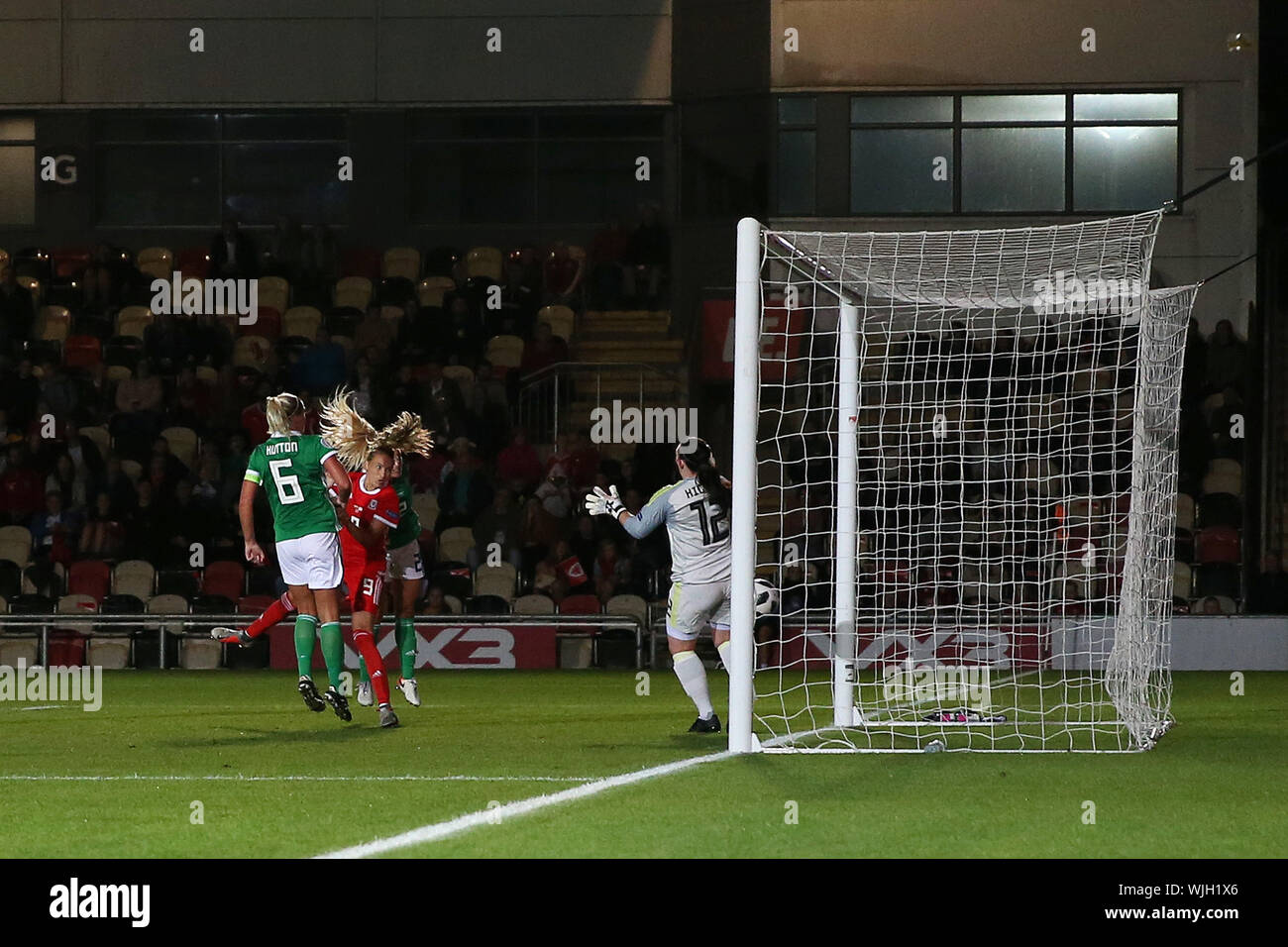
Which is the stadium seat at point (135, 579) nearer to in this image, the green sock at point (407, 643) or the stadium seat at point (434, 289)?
the stadium seat at point (434, 289)

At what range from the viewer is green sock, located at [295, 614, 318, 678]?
10781 mm

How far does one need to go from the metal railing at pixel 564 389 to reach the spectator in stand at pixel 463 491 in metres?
1.32

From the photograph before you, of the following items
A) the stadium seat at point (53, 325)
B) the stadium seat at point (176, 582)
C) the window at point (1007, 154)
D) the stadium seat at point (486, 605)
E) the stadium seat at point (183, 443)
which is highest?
the window at point (1007, 154)

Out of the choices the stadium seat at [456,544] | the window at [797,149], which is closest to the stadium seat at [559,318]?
the window at [797,149]

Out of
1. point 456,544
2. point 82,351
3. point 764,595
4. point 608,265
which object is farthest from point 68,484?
point 764,595

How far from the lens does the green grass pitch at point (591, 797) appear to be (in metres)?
6.29

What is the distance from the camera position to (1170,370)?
10.8 m

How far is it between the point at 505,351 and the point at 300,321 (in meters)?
2.98

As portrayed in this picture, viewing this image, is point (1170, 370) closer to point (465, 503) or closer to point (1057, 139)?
Answer: point (465, 503)

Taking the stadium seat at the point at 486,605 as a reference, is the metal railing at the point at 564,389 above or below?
above

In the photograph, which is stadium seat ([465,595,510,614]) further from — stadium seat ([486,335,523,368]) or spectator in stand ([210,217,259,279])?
spectator in stand ([210,217,259,279])
